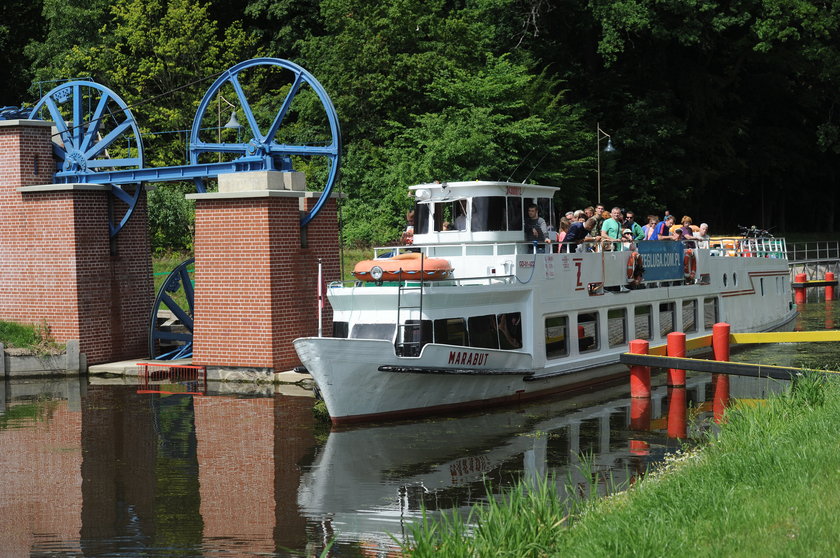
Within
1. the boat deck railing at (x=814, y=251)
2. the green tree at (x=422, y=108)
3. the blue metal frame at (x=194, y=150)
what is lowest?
the boat deck railing at (x=814, y=251)

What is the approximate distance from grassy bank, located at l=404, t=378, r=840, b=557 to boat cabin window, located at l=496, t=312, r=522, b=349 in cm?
844

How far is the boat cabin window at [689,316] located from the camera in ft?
89.2

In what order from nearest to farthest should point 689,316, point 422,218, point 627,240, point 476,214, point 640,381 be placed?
point 640,381
point 476,214
point 422,218
point 627,240
point 689,316

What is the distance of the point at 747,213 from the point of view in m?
67.4

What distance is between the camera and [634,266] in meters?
24.3

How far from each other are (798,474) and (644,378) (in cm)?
1118

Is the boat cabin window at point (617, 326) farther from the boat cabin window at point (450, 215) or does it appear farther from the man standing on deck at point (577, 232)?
the boat cabin window at point (450, 215)

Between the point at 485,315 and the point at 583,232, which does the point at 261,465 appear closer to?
the point at 485,315

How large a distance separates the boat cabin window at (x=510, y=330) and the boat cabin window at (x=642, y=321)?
4.71 m

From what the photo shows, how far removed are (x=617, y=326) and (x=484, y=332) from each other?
16.6 feet

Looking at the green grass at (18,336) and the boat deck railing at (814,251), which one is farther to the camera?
the boat deck railing at (814,251)

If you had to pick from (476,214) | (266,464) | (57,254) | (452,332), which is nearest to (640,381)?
(452,332)

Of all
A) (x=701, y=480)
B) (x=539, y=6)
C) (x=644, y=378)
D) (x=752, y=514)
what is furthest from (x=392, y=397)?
(x=539, y=6)

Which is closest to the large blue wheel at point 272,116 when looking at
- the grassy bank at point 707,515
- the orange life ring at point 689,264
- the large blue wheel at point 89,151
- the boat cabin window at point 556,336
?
the large blue wheel at point 89,151
